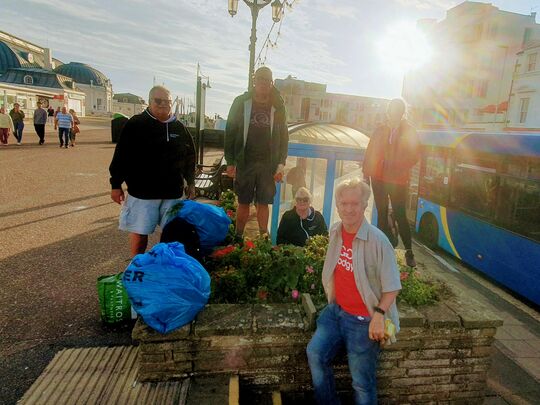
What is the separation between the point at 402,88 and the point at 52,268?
159 ft

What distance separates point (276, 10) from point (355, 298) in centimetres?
944

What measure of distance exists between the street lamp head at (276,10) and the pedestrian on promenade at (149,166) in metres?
7.33

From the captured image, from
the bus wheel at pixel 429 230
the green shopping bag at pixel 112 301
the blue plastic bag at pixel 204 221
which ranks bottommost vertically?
the bus wheel at pixel 429 230

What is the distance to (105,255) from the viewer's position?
5504 mm

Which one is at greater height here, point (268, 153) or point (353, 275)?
point (268, 153)

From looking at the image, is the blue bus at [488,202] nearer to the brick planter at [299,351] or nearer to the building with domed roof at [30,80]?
the brick planter at [299,351]

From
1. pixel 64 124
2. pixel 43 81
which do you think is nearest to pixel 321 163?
pixel 64 124

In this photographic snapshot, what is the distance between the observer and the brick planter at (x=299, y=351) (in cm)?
277

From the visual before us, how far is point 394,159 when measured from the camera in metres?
4.32

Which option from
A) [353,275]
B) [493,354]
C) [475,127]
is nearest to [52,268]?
[353,275]

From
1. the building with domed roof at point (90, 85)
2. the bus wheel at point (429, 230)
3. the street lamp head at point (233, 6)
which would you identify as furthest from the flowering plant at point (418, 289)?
the building with domed roof at point (90, 85)

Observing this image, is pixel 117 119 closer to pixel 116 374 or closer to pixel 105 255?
pixel 105 255

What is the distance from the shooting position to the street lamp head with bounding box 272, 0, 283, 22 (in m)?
9.87

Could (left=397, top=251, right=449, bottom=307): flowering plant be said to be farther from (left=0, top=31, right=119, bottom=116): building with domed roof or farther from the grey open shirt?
(left=0, top=31, right=119, bottom=116): building with domed roof
